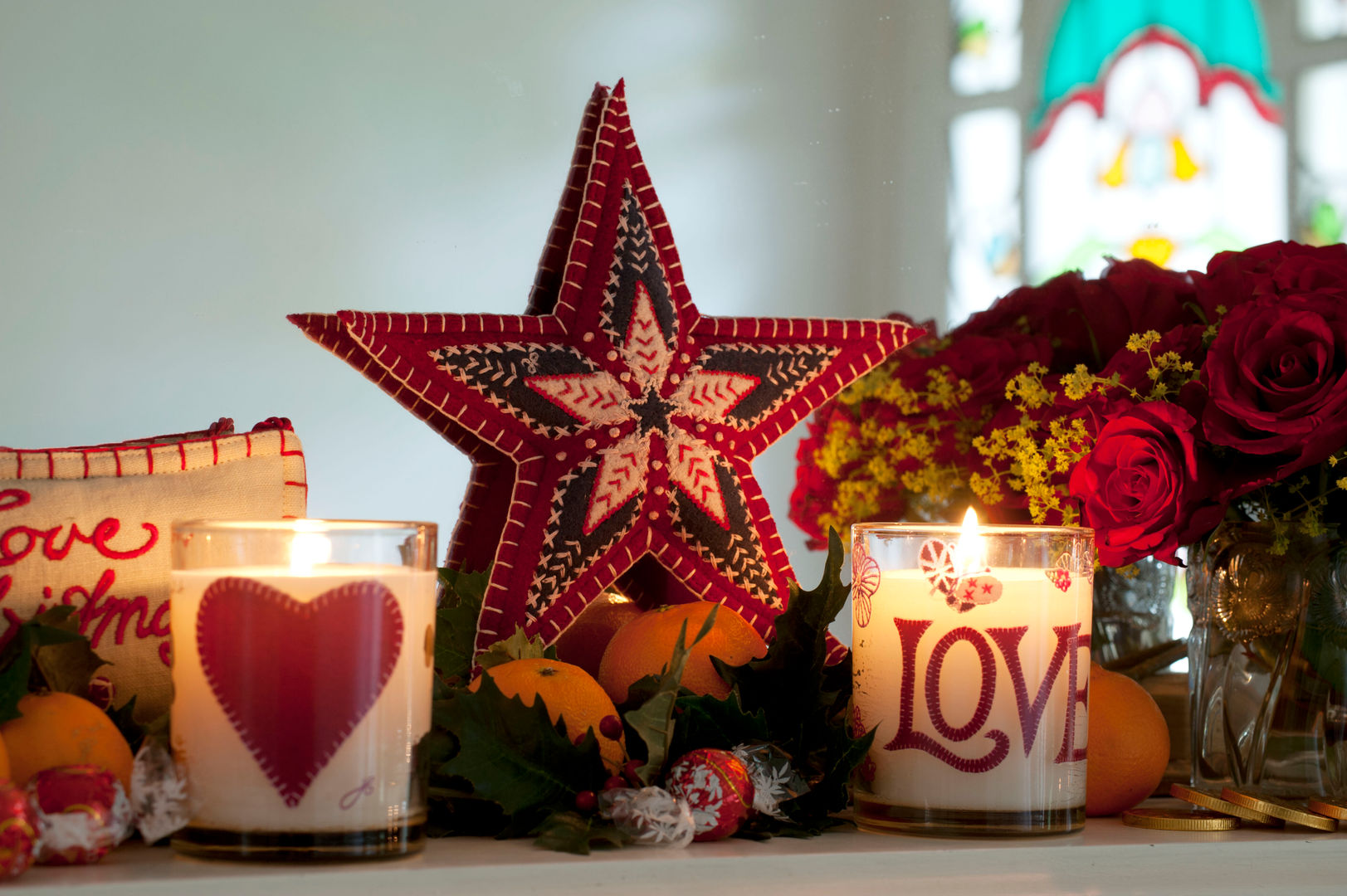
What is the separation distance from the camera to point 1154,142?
2.45 m

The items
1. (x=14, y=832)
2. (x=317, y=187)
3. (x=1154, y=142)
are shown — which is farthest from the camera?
(x=1154, y=142)

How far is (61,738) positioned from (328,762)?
4.3 inches

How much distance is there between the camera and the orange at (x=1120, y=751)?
0.57 m

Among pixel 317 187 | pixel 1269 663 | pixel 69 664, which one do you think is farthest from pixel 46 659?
pixel 317 187

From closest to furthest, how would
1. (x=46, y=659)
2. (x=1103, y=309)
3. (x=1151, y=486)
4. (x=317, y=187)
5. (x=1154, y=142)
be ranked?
(x=46, y=659) → (x=1151, y=486) → (x=1103, y=309) → (x=317, y=187) → (x=1154, y=142)

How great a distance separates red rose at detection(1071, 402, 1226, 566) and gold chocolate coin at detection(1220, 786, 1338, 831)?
0.13m

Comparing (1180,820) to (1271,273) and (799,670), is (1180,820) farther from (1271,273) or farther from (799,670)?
(1271,273)

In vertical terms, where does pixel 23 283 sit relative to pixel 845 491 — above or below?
above

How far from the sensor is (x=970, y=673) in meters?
0.51

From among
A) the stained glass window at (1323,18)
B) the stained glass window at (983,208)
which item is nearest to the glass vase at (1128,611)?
the stained glass window at (983,208)

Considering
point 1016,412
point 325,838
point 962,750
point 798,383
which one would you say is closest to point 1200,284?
point 1016,412

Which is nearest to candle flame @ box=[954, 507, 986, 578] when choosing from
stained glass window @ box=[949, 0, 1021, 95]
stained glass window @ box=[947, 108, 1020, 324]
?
stained glass window @ box=[947, 108, 1020, 324]

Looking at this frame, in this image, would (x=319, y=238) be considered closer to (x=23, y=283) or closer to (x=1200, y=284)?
(x=23, y=283)

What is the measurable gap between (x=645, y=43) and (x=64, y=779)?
5.27ft
